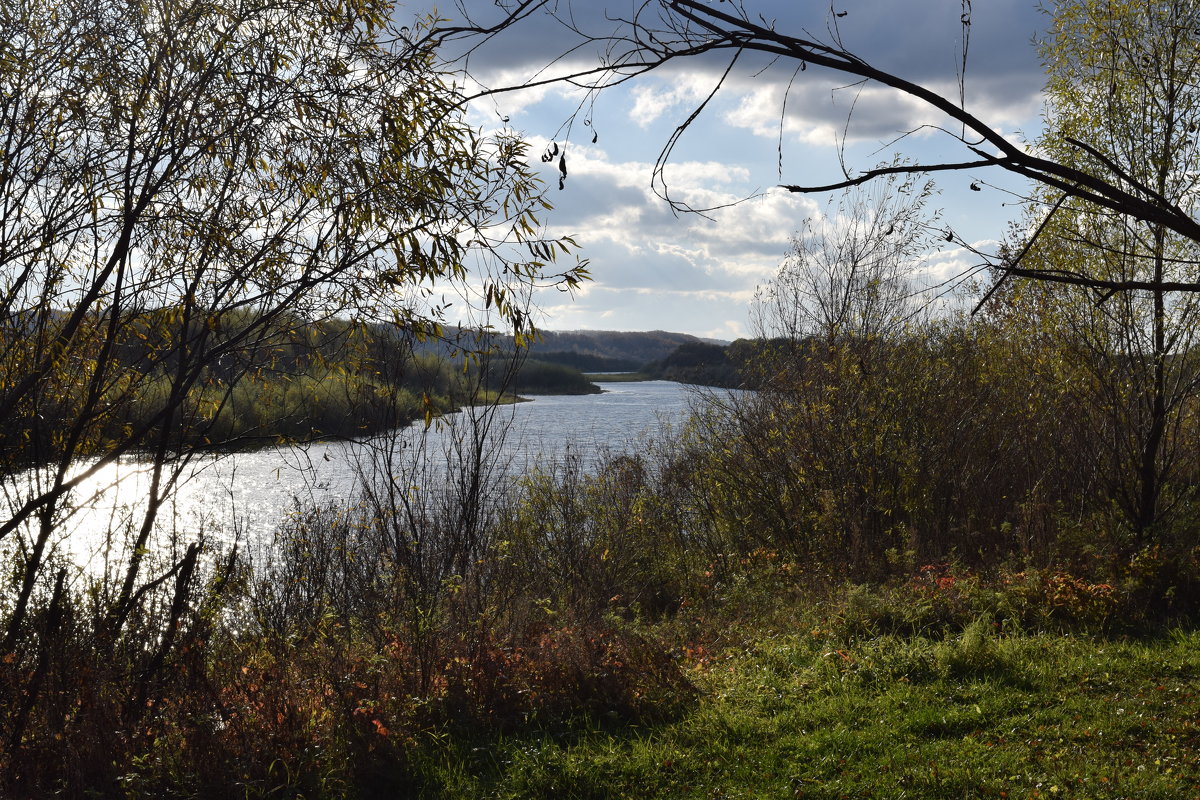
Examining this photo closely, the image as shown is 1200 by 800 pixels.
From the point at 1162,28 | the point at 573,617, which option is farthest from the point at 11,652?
the point at 1162,28

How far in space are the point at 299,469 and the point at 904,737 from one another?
4.31 meters

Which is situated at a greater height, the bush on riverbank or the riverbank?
the riverbank

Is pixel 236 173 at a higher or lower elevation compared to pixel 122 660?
higher

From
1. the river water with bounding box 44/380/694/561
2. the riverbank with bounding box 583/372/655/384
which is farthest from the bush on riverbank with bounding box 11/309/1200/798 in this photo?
the riverbank with bounding box 583/372/655/384

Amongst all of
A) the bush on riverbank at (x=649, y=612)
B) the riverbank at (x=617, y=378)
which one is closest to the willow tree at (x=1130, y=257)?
the bush on riverbank at (x=649, y=612)

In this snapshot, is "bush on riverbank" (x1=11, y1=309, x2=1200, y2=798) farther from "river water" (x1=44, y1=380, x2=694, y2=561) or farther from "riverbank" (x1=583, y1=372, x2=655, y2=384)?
"riverbank" (x1=583, y1=372, x2=655, y2=384)

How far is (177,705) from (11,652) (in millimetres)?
1107

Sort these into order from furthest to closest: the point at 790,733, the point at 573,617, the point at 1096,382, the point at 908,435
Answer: the point at 908,435 → the point at 1096,382 → the point at 573,617 → the point at 790,733

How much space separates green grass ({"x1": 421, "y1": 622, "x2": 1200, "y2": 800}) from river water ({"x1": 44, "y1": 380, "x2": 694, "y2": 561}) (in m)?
2.57

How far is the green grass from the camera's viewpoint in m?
4.54

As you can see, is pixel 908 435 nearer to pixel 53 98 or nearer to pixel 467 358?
pixel 467 358

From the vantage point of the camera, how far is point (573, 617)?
26.5 feet

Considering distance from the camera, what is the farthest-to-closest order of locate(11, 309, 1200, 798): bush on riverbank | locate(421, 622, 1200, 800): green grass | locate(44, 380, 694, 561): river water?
1. locate(44, 380, 694, 561): river water
2. locate(11, 309, 1200, 798): bush on riverbank
3. locate(421, 622, 1200, 800): green grass

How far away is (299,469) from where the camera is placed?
5.88m
